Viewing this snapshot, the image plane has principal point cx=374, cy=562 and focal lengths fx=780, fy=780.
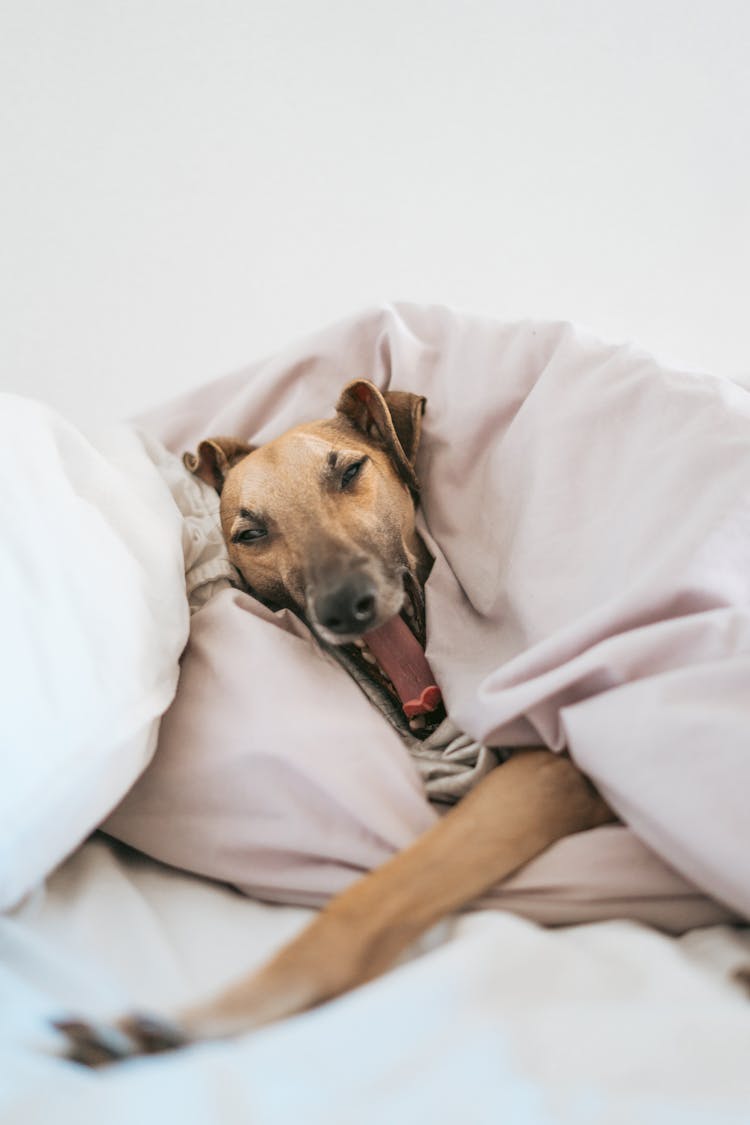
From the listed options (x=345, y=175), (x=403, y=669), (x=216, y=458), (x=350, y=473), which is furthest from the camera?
(x=345, y=175)

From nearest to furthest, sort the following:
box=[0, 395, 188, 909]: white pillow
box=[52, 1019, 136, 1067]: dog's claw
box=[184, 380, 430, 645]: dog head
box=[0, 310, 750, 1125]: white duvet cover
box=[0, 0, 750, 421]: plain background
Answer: box=[0, 310, 750, 1125]: white duvet cover → box=[52, 1019, 136, 1067]: dog's claw → box=[0, 395, 188, 909]: white pillow → box=[184, 380, 430, 645]: dog head → box=[0, 0, 750, 421]: plain background

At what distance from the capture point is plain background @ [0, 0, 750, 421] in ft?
7.77

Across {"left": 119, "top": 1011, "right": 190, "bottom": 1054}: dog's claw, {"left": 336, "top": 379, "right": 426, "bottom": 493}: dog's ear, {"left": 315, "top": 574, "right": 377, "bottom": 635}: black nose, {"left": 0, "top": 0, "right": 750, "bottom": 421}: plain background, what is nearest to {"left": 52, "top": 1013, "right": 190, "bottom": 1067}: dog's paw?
{"left": 119, "top": 1011, "right": 190, "bottom": 1054}: dog's claw

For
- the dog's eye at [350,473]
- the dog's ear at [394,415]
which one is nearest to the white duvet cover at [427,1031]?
the dog's eye at [350,473]

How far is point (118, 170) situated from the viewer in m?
2.42

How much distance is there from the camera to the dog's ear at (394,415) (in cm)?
171

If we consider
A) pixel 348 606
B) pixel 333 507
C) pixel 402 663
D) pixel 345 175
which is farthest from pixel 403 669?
pixel 345 175

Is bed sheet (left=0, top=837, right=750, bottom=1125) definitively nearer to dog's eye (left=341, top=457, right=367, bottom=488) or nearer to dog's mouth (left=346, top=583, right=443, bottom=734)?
dog's mouth (left=346, top=583, right=443, bottom=734)

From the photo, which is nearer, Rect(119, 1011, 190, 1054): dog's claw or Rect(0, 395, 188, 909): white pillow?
Rect(119, 1011, 190, 1054): dog's claw

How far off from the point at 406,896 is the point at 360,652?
632 mm

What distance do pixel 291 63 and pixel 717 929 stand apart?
8.34 ft

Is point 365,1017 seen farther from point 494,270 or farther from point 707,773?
point 494,270

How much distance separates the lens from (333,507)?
163 cm

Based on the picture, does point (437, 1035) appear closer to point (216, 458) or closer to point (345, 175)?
point (216, 458)
